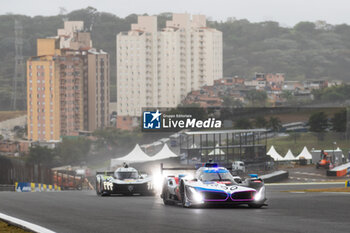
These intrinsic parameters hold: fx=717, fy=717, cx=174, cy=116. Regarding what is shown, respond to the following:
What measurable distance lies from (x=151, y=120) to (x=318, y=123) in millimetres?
31807

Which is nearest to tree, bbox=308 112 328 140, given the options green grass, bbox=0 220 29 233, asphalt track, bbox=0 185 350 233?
asphalt track, bbox=0 185 350 233

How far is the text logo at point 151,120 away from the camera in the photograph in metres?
115

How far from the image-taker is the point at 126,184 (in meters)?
31.6

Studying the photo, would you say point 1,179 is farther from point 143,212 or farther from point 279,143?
point 143,212

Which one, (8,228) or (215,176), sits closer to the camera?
(8,228)

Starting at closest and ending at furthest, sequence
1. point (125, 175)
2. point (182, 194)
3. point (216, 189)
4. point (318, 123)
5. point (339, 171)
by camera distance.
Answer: point (216, 189)
point (182, 194)
point (125, 175)
point (339, 171)
point (318, 123)

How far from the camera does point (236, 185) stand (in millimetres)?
21734

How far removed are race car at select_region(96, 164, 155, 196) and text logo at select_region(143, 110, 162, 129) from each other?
268 ft

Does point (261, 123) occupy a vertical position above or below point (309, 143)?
above

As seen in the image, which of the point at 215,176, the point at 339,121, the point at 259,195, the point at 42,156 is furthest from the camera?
the point at 42,156

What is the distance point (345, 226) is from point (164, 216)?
488 cm

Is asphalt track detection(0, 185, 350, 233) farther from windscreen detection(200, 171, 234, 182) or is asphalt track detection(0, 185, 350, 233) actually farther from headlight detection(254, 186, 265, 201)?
windscreen detection(200, 171, 234, 182)

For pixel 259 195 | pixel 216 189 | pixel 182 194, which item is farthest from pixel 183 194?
pixel 259 195

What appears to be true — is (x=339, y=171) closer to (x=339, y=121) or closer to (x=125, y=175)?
(x=125, y=175)
